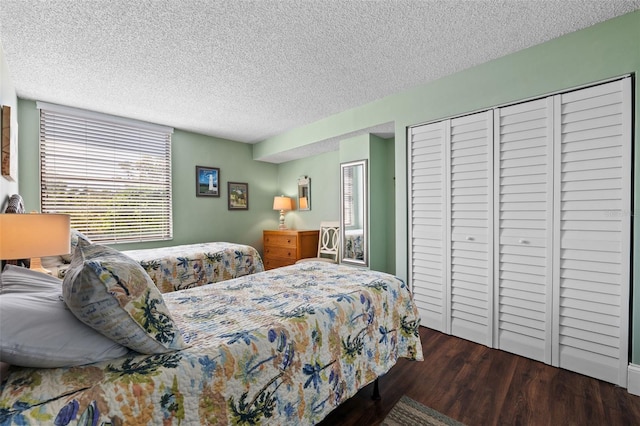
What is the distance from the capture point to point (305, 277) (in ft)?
6.87

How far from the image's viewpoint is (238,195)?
5047 mm

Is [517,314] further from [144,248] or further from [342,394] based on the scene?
[144,248]

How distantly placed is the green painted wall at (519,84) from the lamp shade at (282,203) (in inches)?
76.6

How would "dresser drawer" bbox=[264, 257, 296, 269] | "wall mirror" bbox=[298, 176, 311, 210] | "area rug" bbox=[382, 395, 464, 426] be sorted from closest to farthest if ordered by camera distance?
"area rug" bbox=[382, 395, 464, 426] → "dresser drawer" bbox=[264, 257, 296, 269] → "wall mirror" bbox=[298, 176, 311, 210]

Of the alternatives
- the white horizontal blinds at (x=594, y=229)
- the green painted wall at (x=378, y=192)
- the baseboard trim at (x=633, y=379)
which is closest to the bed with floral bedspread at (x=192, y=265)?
the green painted wall at (x=378, y=192)

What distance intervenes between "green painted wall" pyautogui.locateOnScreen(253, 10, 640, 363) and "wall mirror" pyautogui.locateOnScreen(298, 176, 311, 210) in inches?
63.4

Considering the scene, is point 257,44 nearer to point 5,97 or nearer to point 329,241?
point 5,97

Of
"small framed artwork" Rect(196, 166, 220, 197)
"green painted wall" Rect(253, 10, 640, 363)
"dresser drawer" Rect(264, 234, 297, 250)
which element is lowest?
"dresser drawer" Rect(264, 234, 297, 250)

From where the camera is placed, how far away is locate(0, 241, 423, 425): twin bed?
835 mm

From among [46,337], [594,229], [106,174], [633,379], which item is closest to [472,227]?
[594,229]

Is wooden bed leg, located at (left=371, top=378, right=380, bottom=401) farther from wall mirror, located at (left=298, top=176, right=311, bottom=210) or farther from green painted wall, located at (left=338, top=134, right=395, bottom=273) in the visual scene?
wall mirror, located at (left=298, top=176, right=311, bottom=210)

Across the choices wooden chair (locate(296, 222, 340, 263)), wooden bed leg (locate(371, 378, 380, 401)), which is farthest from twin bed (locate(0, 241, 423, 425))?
wooden chair (locate(296, 222, 340, 263))

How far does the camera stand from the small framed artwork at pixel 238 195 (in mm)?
4949

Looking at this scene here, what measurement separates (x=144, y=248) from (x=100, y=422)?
3686 millimetres
